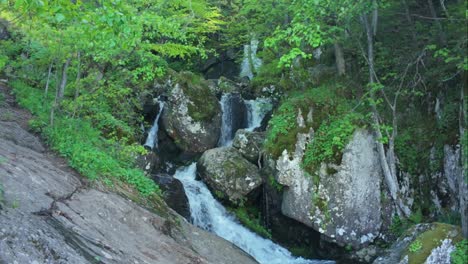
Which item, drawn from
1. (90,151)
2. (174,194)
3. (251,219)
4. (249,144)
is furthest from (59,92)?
(251,219)

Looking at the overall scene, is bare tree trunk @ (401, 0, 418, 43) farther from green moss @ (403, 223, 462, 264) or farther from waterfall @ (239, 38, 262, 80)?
waterfall @ (239, 38, 262, 80)

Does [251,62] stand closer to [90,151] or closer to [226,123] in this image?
[226,123]

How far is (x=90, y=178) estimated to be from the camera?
7.94 meters

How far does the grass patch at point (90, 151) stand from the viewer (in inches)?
330

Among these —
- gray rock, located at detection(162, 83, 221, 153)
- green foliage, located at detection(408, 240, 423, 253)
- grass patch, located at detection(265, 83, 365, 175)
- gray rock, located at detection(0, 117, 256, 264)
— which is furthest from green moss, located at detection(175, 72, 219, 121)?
green foliage, located at detection(408, 240, 423, 253)

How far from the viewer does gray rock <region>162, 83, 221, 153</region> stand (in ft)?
51.6

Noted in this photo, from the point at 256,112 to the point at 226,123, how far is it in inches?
56.2

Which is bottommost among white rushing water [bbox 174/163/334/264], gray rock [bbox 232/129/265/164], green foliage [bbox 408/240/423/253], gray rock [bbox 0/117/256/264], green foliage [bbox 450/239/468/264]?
white rushing water [bbox 174/163/334/264]

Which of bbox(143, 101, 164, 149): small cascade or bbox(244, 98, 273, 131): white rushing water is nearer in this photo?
bbox(143, 101, 164, 149): small cascade

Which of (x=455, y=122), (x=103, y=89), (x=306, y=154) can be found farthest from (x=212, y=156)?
(x=455, y=122)

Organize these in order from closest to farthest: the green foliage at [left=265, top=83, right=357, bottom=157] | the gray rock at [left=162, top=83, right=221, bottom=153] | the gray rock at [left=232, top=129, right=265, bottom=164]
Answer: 1. the green foliage at [left=265, top=83, right=357, bottom=157]
2. the gray rock at [left=232, top=129, right=265, bottom=164]
3. the gray rock at [left=162, top=83, right=221, bottom=153]

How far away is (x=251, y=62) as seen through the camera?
21078 mm

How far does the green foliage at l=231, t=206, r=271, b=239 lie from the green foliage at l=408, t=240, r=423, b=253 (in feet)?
15.8

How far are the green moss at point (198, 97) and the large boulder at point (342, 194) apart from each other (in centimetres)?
570
